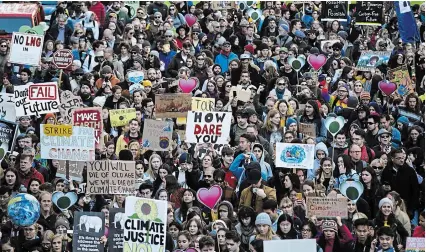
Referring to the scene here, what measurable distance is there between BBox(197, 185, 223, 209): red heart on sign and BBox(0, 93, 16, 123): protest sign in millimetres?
3372

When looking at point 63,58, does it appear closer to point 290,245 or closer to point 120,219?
point 120,219

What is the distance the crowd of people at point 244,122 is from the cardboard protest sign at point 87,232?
0.65ft

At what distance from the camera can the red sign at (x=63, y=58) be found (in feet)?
67.3

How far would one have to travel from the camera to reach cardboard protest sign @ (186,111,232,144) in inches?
701

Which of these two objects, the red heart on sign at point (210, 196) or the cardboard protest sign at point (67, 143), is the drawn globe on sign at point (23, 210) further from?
the red heart on sign at point (210, 196)

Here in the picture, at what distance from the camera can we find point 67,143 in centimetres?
1747

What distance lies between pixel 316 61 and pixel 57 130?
524 cm

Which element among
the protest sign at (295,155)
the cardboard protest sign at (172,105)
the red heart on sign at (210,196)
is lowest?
the red heart on sign at (210,196)

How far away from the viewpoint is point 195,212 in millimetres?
15664

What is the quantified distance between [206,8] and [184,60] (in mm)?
3464

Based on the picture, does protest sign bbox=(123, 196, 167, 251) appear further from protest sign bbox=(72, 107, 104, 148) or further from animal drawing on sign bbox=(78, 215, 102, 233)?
protest sign bbox=(72, 107, 104, 148)

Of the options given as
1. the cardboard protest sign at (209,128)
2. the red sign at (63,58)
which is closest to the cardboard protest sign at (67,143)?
the cardboard protest sign at (209,128)

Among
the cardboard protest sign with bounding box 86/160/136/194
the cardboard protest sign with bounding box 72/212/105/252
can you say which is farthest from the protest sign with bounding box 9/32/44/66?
the cardboard protest sign with bounding box 72/212/105/252

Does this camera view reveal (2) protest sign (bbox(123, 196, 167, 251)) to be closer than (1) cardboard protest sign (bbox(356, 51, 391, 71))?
Yes
